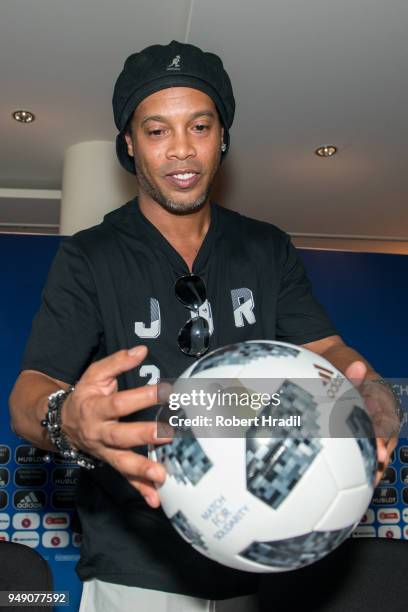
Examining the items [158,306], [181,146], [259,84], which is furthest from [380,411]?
[259,84]

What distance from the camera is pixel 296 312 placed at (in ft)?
4.38

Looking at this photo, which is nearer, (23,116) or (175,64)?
(175,64)

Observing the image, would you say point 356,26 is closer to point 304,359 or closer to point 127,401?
point 304,359

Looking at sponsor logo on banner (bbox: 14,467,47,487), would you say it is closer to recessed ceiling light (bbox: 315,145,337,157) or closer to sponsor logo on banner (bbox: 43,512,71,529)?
sponsor logo on banner (bbox: 43,512,71,529)

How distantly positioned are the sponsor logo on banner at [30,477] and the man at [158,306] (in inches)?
53.4

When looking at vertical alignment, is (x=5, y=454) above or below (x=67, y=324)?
below

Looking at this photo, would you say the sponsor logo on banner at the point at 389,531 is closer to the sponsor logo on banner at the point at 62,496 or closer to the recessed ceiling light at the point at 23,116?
the sponsor logo on banner at the point at 62,496

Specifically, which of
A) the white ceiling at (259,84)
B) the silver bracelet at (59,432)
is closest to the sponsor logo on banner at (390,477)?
the white ceiling at (259,84)

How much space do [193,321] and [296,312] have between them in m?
0.27

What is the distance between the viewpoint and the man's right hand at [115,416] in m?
0.70

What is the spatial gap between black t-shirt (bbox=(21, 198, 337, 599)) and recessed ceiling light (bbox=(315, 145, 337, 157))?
7.65 ft

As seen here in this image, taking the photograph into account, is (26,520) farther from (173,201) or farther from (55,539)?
(173,201)

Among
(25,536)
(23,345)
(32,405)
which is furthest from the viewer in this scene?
(23,345)

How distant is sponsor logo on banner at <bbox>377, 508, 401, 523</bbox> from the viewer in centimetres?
266
